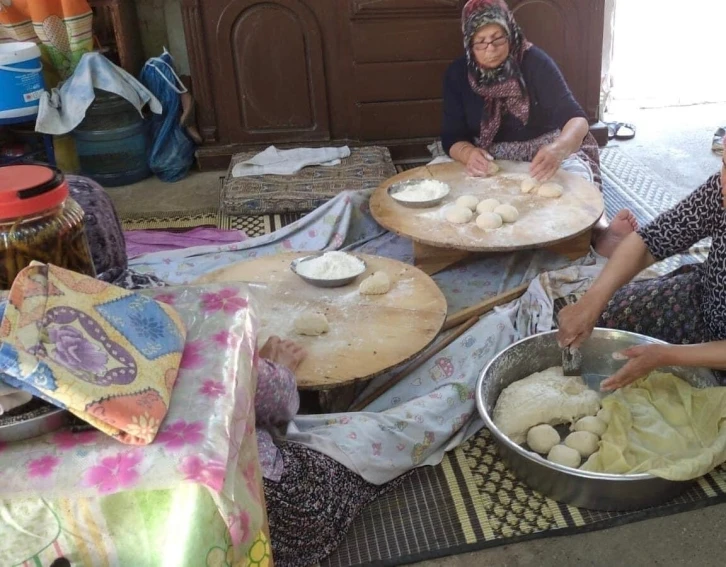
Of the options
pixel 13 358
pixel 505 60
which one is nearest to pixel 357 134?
pixel 505 60

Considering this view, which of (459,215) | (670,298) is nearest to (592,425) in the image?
(670,298)

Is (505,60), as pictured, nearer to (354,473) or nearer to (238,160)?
(238,160)

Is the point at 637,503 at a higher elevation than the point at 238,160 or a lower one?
lower

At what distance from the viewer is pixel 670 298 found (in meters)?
2.08

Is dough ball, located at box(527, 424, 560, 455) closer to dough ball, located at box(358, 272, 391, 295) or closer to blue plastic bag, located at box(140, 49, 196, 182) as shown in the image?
dough ball, located at box(358, 272, 391, 295)

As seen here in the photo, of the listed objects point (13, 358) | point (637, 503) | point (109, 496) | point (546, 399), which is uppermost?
point (13, 358)

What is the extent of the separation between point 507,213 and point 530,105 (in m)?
0.72

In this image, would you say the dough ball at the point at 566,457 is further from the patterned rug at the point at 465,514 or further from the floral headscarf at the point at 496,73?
the floral headscarf at the point at 496,73

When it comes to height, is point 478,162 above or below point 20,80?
below

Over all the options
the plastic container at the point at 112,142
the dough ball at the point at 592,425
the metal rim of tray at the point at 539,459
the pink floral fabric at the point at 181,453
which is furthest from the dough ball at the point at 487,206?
the plastic container at the point at 112,142

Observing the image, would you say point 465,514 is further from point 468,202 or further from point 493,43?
point 493,43

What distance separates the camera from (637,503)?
1.71 m

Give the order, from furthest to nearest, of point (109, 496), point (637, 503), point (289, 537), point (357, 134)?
point (357, 134)
point (637, 503)
point (289, 537)
point (109, 496)

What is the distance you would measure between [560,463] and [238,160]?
256 cm
